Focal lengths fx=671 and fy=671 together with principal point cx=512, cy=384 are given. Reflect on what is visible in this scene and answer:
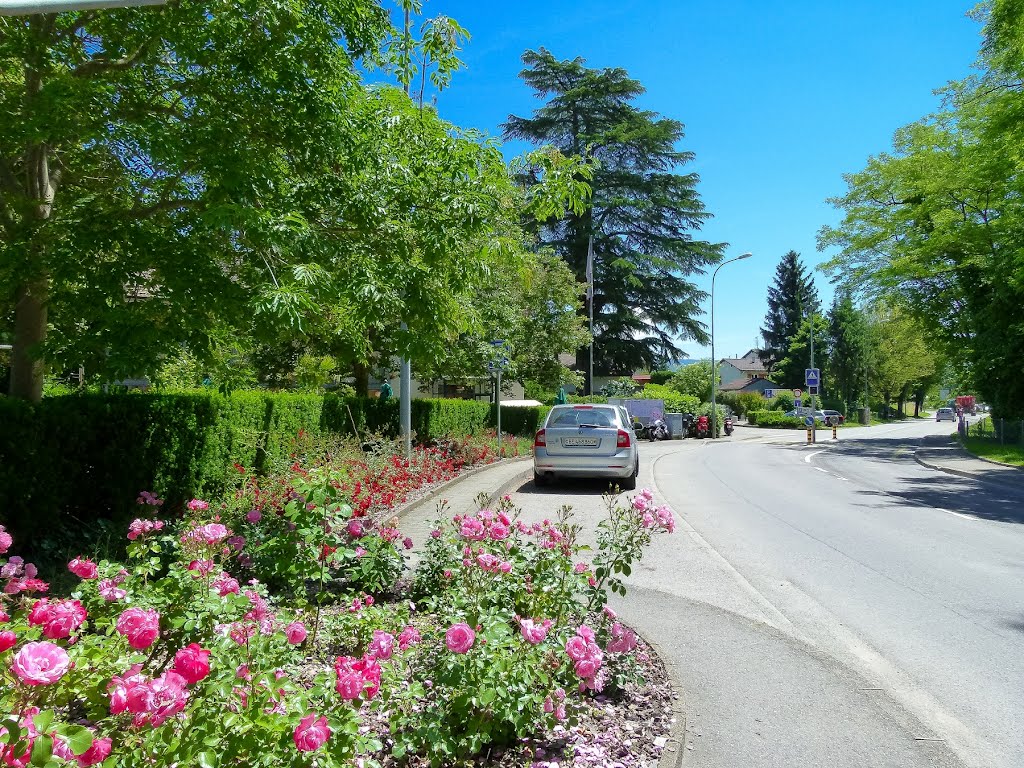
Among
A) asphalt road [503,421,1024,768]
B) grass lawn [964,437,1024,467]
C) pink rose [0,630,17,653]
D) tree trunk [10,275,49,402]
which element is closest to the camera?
pink rose [0,630,17,653]

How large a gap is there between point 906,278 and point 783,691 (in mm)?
30412

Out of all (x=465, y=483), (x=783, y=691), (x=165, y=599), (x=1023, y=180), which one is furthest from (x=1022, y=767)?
(x=1023, y=180)

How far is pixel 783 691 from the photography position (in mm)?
3994

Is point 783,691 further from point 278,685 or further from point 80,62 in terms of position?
point 80,62

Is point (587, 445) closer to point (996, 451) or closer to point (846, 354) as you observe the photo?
point (996, 451)

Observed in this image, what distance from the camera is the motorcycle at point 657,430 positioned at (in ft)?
127

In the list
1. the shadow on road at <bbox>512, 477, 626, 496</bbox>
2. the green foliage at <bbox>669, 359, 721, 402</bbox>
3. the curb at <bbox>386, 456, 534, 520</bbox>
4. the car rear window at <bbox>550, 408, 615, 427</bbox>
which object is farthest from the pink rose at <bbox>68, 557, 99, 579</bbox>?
the green foliage at <bbox>669, 359, 721, 402</bbox>

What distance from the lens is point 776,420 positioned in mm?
56406

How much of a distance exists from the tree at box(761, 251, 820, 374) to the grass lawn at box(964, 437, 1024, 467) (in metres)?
53.6

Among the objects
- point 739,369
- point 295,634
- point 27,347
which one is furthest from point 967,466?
point 739,369

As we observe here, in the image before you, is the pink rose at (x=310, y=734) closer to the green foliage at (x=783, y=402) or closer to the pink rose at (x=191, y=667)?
the pink rose at (x=191, y=667)

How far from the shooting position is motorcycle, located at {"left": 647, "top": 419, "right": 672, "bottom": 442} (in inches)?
1522

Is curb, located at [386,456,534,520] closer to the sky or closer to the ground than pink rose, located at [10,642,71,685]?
closer to the ground

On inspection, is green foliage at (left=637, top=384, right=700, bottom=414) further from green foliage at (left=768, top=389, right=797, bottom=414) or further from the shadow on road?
the shadow on road
